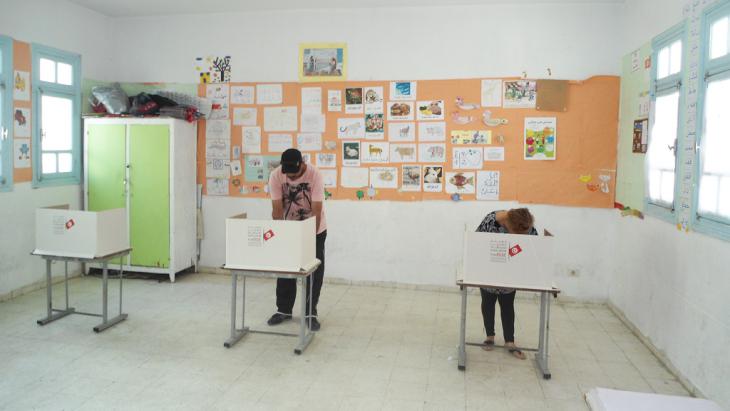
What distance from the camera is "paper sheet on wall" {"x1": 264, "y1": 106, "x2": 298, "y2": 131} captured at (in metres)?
5.76

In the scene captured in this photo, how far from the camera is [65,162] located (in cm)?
566

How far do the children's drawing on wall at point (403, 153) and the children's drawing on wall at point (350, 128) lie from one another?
14.2 inches

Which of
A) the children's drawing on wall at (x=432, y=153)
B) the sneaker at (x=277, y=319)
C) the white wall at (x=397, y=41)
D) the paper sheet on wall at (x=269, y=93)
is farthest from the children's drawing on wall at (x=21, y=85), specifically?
the children's drawing on wall at (x=432, y=153)

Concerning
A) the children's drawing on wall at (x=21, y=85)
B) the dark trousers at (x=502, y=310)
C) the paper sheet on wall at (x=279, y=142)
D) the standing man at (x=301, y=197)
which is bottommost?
the dark trousers at (x=502, y=310)

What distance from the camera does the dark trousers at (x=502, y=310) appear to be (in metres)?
3.81

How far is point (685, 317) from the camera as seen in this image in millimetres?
3391

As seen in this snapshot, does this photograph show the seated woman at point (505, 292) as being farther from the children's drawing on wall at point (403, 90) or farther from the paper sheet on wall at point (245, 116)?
the paper sheet on wall at point (245, 116)

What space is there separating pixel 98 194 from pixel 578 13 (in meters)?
5.16

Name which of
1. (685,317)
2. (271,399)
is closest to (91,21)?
(271,399)

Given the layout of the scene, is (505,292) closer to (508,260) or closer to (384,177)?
→ (508,260)

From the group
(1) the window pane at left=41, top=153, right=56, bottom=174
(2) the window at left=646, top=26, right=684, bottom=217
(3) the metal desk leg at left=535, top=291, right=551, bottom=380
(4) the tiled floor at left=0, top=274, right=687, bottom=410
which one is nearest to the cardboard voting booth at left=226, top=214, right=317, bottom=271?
(4) the tiled floor at left=0, top=274, right=687, bottom=410

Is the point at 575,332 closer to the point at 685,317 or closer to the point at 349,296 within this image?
the point at 685,317

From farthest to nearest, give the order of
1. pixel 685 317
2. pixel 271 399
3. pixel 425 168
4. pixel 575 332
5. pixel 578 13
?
pixel 425 168
pixel 578 13
pixel 575 332
pixel 685 317
pixel 271 399

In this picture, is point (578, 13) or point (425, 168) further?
point (425, 168)
